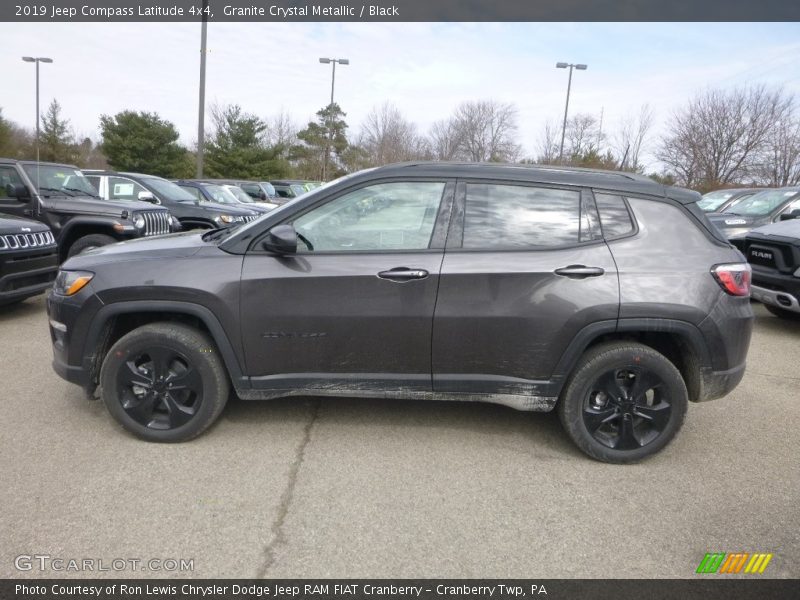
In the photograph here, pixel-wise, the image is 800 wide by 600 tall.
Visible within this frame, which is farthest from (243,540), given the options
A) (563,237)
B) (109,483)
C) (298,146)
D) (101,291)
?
(298,146)

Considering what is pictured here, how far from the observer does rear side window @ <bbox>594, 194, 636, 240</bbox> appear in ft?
11.1

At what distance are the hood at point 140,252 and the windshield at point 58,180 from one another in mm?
5897

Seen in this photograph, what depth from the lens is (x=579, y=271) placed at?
10.7 ft

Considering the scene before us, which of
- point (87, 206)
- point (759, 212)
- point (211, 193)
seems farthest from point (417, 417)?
point (211, 193)

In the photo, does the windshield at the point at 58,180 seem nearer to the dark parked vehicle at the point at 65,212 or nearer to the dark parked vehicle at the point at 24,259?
the dark parked vehicle at the point at 65,212

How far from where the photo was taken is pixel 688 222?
11.2 ft

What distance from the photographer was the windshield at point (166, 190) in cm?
1098

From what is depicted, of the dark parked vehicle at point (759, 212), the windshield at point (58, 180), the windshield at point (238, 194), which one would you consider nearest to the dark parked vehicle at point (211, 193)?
the windshield at point (238, 194)

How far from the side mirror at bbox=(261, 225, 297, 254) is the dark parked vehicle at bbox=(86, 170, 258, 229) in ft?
24.9

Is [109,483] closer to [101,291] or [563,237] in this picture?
[101,291]

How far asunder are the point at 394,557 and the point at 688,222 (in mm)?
2559

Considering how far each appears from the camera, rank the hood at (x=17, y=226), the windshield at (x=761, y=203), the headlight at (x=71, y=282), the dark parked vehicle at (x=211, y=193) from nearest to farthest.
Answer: the headlight at (x=71, y=282) → the hood at (x=17, y=226) → the windshield at (x=761, y=203) → the dark parked vehicle at (x=211, y=193)

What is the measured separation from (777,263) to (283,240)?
20.1ft

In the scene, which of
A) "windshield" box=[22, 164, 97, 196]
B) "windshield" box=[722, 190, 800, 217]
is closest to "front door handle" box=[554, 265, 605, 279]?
"windshield" box=[22, 164, 97, 196]
